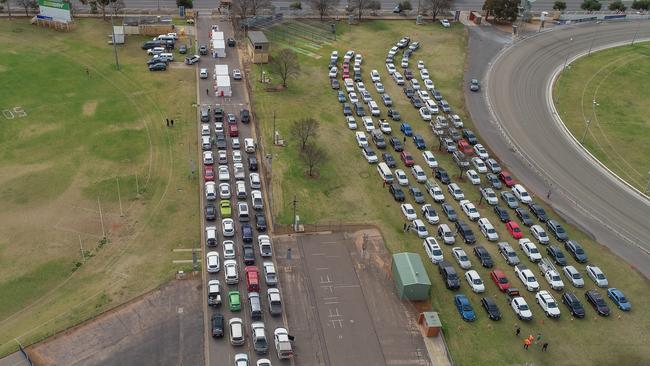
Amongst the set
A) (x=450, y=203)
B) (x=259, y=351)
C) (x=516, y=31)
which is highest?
(x=516, y=31)

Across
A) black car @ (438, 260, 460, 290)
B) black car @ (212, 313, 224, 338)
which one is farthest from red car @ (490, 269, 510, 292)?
black car @ (212, 313, 224, 338)

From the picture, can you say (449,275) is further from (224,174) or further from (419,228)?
(224,174)

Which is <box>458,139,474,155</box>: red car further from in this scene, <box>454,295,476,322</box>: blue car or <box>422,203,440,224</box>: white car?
<box>454,295,476,322</box>: blue car

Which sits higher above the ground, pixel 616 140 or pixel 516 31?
pixel 516 31

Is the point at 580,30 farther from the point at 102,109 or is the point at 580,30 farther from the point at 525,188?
the point at 102,109

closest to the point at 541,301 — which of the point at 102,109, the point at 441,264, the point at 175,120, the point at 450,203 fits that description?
the point at 441,264

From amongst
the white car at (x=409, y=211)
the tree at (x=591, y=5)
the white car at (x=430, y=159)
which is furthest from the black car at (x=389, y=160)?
the tree at (x=591, y=5)

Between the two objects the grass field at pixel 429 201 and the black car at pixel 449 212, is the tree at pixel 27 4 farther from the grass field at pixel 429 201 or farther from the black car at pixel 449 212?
the black car at pixel 449 212
